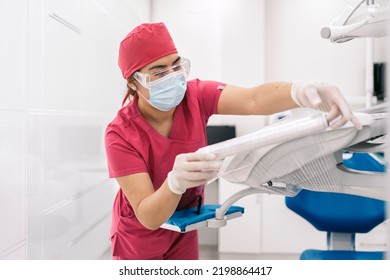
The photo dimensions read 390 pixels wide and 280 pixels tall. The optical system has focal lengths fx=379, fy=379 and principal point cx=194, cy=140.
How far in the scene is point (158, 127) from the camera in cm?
115

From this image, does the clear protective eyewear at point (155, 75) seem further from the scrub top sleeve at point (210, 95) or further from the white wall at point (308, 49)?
the white wall at point (308, 49)

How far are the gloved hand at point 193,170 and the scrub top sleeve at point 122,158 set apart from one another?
18cm

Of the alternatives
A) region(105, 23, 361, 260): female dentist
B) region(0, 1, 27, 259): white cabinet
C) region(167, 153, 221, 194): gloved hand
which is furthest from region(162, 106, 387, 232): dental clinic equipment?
region(0, 1, 27, 259): white cabinet

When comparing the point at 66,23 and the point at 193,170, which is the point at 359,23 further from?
the point at 66,23

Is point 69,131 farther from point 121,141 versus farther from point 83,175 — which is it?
point 121,141

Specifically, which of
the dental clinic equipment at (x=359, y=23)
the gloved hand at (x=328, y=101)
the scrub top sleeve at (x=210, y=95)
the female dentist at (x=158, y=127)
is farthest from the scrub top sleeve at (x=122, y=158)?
the dental clinic equipment at (x=359, y=23)

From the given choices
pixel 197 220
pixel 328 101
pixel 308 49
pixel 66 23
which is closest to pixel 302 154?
pixel 328 101

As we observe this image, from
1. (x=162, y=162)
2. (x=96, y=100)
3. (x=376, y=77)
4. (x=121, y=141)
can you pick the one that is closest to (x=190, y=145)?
(x=162, y=162)

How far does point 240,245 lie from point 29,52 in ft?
5.41

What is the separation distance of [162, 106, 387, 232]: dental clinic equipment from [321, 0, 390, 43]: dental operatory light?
0.21 meters

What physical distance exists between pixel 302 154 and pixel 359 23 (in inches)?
16.8

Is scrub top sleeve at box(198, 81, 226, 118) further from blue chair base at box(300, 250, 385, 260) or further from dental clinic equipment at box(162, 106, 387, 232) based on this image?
blue chair base at box(300, 250, 385, 260)

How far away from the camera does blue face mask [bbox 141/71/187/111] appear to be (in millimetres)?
1052

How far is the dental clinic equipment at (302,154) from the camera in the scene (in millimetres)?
588
